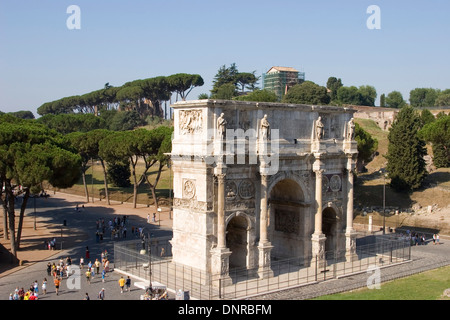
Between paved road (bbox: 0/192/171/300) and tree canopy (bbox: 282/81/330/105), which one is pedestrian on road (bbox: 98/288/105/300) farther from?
tree canopy (bbox: 282/81/330/105)

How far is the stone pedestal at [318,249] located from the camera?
1436 inches

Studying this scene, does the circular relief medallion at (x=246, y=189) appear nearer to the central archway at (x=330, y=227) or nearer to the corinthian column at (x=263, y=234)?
the corinthian column at (x=263, y=234)

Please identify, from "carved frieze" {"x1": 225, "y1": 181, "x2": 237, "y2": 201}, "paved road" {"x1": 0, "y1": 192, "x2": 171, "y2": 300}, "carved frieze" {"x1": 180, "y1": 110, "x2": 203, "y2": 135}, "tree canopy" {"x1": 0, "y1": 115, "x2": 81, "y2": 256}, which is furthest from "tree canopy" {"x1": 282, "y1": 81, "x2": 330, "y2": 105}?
"carved frieze" {"x1": 225, "y1": 181, "x2": 237, "y2": 201}

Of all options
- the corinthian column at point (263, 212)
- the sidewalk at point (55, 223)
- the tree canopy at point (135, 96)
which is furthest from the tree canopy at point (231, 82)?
the corinthian column at point (263, 212)

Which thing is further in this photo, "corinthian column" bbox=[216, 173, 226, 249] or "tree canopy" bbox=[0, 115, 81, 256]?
"tree canopy" bbox=[0, 115, 81, 256]

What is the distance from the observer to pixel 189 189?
33031 mm

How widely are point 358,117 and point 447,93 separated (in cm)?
4811

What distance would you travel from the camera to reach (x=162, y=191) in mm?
74062

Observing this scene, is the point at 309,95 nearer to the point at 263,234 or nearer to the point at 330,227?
the point at 330,227

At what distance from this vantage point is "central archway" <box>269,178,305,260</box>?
37.3m

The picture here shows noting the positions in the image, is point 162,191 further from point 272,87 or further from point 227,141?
point 272,87

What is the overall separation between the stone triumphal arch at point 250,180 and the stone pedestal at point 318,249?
2.8 inches

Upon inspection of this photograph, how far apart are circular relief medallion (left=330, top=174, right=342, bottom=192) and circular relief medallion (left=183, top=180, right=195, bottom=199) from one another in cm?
1158
